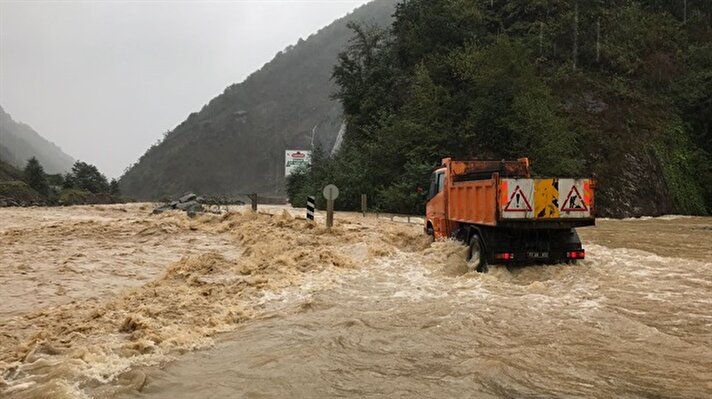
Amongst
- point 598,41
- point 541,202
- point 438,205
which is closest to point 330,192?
point 438,205

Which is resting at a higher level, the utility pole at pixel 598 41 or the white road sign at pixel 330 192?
the utility pole at pixel 598 41

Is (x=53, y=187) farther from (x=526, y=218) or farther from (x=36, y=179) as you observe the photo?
(x=526, y=218)

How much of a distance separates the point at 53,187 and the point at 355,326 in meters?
59.7

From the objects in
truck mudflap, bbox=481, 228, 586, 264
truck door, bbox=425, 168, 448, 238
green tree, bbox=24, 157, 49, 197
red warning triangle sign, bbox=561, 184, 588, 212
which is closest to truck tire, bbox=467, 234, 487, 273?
truck mudflap, bbox=481, 228, 586, 264

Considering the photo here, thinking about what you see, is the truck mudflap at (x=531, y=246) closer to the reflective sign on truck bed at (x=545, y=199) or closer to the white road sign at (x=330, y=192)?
the reflective sign on truck bed at (x=545, y=199)

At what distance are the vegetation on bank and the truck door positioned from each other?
134 ft

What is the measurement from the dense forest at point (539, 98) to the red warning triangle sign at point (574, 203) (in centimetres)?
1964

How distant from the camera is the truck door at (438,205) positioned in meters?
13.1

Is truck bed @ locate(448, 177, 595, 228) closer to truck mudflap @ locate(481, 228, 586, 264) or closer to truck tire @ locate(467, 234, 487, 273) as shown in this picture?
truck mudflap @ locate(481, 228, 586, 264)

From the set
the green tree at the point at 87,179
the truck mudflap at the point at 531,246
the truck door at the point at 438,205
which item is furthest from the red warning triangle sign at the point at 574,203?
the green tree at the point at 87,179

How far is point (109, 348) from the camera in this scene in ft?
18.1

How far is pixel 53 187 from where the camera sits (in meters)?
55.8

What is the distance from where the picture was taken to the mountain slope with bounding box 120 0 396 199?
111125 millimetres

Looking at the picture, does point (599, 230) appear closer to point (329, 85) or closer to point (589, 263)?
point (589, 263)
